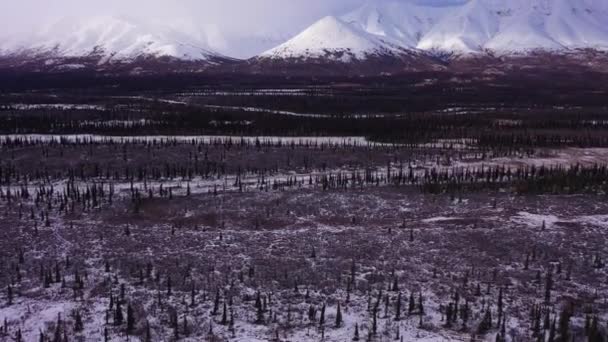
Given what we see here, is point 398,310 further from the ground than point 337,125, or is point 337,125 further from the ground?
point 337,125

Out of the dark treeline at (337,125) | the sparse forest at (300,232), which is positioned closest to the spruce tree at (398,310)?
the sparse forest at (300,232)

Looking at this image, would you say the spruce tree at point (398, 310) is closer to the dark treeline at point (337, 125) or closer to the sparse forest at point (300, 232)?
the sparse forest at point (300, 232)

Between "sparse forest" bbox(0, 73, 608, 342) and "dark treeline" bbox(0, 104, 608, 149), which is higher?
"dark treeline" bbox(0, 104, 608, 149)

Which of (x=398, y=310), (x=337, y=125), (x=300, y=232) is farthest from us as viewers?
(x=337, y=125)

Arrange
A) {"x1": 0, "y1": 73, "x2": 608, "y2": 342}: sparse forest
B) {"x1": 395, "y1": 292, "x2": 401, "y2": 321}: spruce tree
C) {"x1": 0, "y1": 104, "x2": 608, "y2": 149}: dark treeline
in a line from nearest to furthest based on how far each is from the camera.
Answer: {"x1": 0, "y1": 73, "x2": 608, "y2": 342}: sparse forest
{"x1": 395, "y1": 292, "x2": 401, "y2": 321}: spruce tree
{"x1": 0, "y1": 104, "x2": 608, "y2": 149}: dark treeline

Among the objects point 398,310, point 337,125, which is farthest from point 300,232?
point 337,125

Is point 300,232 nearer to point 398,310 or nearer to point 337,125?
point 398,310

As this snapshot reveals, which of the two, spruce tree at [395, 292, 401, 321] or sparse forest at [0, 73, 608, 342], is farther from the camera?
spruce tree at [395, 292, 401, 321]

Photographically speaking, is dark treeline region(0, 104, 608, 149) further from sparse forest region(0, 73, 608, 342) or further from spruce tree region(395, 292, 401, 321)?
spruce tree region(395, 292, 401, 321)

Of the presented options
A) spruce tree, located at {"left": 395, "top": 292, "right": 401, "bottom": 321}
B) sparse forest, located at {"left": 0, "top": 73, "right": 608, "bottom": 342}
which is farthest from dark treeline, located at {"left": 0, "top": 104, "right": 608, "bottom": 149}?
spruce tree, located at {"left": 395, "top": 292, "right": 401, "bottom": 321}

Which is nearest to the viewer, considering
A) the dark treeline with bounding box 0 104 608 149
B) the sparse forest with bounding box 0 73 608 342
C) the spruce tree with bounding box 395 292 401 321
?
the sparse forest with bounding box 0 73 608 342

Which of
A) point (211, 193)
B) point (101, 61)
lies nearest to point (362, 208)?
point (211, 193)
